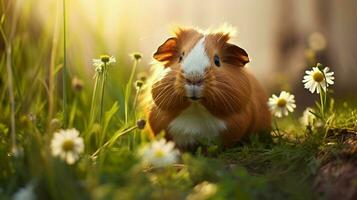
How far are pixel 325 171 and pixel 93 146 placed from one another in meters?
1.42

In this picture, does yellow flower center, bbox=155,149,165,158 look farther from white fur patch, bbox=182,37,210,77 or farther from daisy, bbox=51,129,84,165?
white fur patch, bbox=182,37,210,77

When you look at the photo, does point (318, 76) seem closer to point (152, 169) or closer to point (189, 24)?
point (152, 169)

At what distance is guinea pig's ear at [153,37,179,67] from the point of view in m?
3.32

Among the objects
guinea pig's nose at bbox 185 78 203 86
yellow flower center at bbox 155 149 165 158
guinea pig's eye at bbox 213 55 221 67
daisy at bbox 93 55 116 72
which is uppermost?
daisy at bbox 93 55 116 72

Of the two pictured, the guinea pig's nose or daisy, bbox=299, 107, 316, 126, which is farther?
daisy, bbox=299, 107, 316, 126

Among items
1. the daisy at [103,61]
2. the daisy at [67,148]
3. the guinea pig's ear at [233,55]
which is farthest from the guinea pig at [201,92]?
the daisy at [67,148]

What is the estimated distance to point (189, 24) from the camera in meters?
4.11

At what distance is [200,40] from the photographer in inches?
127

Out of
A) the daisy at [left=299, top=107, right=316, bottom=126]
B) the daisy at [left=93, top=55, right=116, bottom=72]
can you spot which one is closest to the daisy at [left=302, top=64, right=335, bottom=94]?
the daisy at [left=299, top=107, right=316, bottom=126]

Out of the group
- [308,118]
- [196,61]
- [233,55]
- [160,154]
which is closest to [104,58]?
[196,61]

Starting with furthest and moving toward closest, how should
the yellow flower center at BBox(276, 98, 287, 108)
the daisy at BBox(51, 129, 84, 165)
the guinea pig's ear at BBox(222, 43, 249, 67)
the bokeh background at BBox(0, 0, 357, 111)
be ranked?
1. the bokeh background at BBox(0, 0, 357, 111)
2. the guinea pig's ear at BBox(222, 43, 249, 67)
3. the yellow flower center at BBox(276, 98, 287, 108)
4. the daisy at BBox(51, 129, 84, 165)

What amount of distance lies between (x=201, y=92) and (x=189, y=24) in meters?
1.24

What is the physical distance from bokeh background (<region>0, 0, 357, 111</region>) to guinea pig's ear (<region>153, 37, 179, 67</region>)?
18 cm

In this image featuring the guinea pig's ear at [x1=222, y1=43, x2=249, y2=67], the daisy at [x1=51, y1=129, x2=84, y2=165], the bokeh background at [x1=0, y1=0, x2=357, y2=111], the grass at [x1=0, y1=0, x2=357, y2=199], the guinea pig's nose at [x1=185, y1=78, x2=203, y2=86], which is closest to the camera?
the grass at [x1=0, y1=0, x2=357, y2=199]
